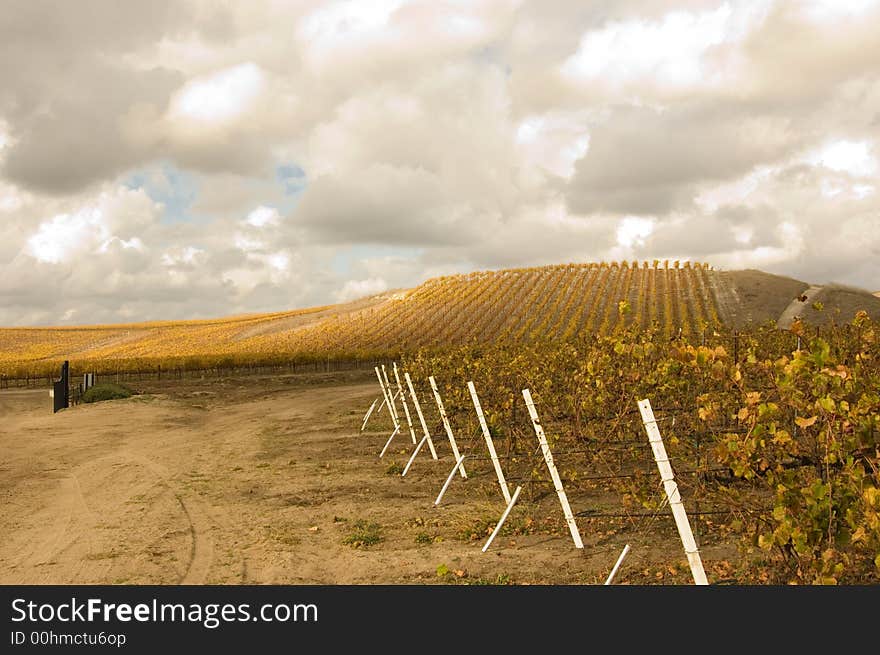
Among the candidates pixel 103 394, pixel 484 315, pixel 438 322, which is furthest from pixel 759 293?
pixel 103 394

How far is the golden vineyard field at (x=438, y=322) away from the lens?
190ft

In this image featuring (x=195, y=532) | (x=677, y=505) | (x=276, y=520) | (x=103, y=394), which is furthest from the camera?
(x=103, y=394)

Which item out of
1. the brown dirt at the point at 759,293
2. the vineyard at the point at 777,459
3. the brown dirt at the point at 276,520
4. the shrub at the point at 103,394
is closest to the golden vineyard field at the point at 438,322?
the brown dirt at the point at 759,293

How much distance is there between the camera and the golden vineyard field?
57.9 meters

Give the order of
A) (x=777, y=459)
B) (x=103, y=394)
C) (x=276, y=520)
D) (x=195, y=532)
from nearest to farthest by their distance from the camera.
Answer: (x=777, y=459), (x=195, y=532), (x=276, y=520), (x=103, y=394)

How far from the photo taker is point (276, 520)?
12.0 metres

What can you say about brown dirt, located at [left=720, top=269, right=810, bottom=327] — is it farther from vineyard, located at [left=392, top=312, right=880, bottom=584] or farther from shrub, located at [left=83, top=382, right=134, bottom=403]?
vineyard, located at [left=392, top=312, right=880, bottom=584]

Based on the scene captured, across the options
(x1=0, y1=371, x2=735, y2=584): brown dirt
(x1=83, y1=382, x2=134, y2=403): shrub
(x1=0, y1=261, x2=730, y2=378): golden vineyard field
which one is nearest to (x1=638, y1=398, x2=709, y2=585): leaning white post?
(x1=0, y1=371, x2=735, y2=584): brown dirt

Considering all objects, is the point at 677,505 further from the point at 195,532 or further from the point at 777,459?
the point at 195,532

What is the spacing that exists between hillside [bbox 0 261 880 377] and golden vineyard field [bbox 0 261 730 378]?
0.39 feet

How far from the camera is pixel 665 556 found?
898 cm

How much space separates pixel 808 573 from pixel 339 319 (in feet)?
253

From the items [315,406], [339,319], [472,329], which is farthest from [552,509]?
[339,319]

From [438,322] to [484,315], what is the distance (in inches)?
179
